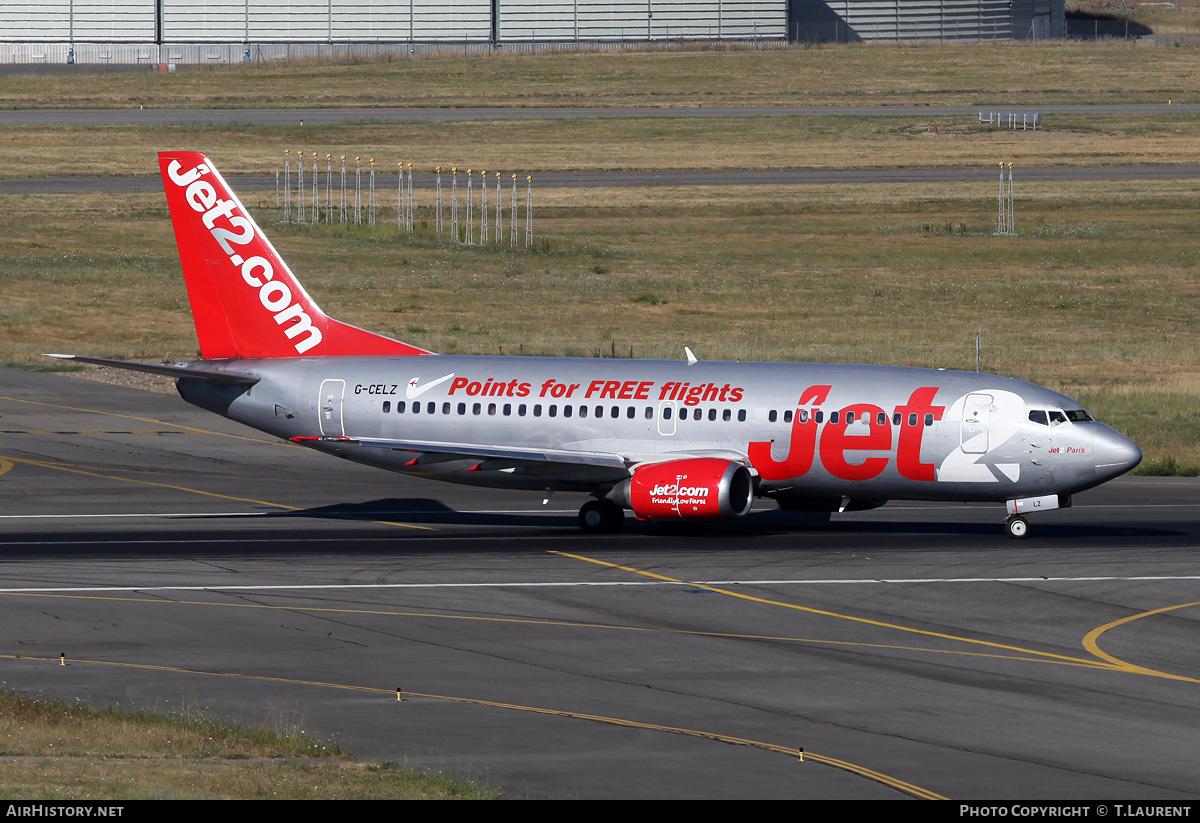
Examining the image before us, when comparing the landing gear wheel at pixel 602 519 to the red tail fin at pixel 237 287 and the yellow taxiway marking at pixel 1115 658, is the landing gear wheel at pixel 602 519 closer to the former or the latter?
the red tail fin at pixel 237 287

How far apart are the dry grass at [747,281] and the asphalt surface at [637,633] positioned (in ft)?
70.6

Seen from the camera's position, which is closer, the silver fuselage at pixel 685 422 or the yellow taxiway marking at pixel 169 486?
the silver fuselage at pixel 685 422

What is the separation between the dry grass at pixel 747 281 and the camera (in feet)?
248

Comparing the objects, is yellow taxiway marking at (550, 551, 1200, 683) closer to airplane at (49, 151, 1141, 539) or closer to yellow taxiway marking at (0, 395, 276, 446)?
airplane at (49, 151, 1141, 539)

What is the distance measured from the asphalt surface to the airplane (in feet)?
5.33

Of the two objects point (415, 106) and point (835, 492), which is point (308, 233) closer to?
point (415, 106)

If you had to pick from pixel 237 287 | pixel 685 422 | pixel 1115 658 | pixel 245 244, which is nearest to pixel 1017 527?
pixel 685 422

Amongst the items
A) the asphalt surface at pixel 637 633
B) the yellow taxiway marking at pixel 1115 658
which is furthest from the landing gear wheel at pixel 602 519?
the yellow taxiway marking at pixel 1115 658

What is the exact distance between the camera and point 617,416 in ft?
140

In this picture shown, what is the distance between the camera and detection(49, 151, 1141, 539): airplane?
40.5 meters

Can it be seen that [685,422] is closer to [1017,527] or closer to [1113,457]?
[1017,527]

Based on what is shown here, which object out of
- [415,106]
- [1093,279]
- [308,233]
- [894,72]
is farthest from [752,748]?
[894,72]

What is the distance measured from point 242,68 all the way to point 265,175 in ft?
200

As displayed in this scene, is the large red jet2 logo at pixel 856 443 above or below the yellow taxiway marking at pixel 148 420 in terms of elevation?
above
